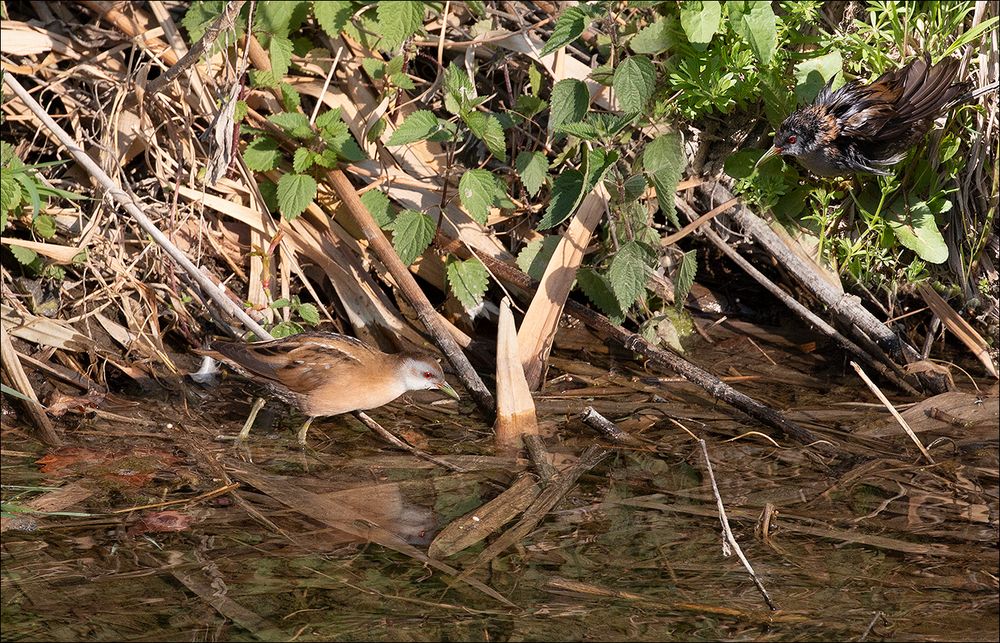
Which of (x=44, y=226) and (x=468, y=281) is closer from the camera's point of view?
(x=44, y=226)

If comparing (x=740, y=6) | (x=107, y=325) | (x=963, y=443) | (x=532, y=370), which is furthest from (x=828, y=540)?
(x=107, y=325)

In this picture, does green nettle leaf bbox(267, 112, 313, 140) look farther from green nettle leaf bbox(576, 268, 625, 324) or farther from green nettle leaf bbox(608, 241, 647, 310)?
green nettle leaf bbox(608, 241, 647, 310)

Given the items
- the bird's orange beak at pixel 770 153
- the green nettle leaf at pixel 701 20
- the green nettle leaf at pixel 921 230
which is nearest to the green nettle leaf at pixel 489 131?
the green nettle leaf at pixel 701 20

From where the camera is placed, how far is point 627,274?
444cm

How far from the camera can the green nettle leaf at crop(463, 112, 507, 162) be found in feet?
15.0

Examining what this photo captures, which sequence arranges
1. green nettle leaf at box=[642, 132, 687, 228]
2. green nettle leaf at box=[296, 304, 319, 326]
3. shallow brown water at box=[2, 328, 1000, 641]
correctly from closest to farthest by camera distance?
shallow brown water at box=[2, 328, 1000, 641], green nettle leaf at box=[642, 132, 687, 228], green nettle leaf at box=[296, 304, 319, 326]

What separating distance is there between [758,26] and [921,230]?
4.15ft

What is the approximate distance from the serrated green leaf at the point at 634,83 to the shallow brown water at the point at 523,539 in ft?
4.17

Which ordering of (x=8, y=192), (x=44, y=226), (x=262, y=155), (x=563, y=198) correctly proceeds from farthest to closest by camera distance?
(x=262, y=155), (x=44, y=226), (x=563, y=198), (x=8, y=192)

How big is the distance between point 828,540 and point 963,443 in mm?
1122


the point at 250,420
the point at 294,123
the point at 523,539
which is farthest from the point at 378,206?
the point at 523,539

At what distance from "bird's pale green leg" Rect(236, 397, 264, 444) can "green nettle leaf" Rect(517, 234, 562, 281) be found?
1.35 m

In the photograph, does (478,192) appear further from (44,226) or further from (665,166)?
(44,226)

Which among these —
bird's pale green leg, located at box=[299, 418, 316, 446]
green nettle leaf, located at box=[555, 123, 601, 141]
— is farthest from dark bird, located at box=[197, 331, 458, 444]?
green nettle leaf, located at box=[555, 123, 601, 141]
